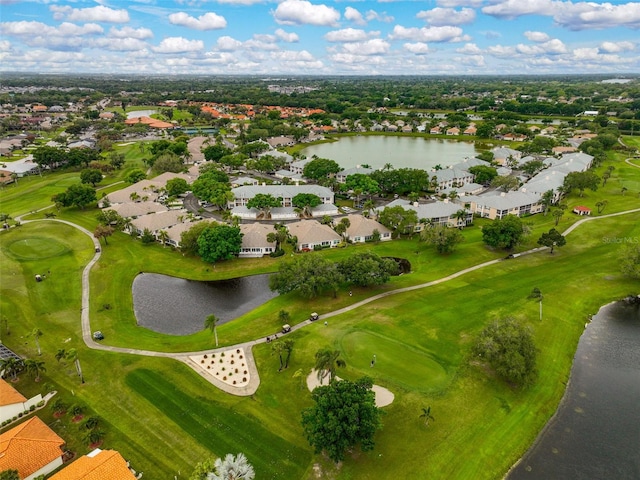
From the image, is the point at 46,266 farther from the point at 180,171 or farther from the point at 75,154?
the point at 75,154

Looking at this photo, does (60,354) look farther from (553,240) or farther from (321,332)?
(553,240)

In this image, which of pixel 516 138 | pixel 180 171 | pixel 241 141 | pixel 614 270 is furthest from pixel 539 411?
pixel 516 138

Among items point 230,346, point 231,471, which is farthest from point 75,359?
point 231,471

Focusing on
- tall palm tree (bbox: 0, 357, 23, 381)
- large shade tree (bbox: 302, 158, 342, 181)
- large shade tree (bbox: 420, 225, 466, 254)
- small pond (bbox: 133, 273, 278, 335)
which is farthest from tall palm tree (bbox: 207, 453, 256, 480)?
large shade tree (bbox: 302, 158, 342, 181)

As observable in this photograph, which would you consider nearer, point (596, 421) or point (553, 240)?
point (596, 421)

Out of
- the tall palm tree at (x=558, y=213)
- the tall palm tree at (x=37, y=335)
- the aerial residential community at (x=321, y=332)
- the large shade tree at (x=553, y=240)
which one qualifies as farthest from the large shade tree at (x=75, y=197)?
the tall palm tree at (x=558, y=213)

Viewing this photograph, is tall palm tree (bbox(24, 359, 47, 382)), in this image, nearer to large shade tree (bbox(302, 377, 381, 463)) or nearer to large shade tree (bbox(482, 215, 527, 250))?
large shade tree (bbox(302, 377, 381, 463))
